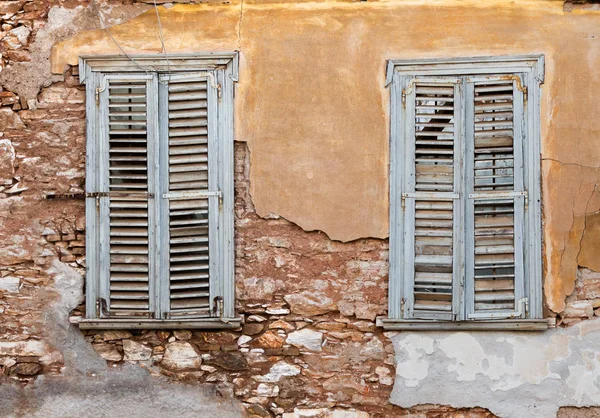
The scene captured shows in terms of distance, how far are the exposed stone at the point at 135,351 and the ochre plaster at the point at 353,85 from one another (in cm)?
119

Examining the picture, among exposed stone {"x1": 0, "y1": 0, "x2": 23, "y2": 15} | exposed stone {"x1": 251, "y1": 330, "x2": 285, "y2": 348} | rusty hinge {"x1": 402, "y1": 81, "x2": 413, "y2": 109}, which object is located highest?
exposed stone {"x1": 0, "y1": 0, "x2": 23, "y2": 15}

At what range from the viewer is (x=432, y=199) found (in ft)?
20.7

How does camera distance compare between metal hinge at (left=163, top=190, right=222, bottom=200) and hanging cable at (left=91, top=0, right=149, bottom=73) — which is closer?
metal hinge at (left=163, top=190, right=222, bottom=200)

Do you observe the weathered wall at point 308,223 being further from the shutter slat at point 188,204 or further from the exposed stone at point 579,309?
the shutter slat at point 188,204

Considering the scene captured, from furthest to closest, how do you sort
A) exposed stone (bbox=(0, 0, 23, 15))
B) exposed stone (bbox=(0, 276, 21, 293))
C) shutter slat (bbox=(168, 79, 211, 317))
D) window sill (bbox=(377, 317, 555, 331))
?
exposed stone (bbox=(0, 0, 23, 15)), exposed stone (bbox=(0, 276, 21, 293)), shutter slat (bbox=(168, 79, 211, 317)), window sill (bbox=(377, 317, 555, 331))

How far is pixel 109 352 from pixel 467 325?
7.71 ft

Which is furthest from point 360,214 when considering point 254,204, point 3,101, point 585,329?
point 3,101

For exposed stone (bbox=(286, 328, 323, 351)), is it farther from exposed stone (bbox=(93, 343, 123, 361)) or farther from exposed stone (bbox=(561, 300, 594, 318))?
exposed stone (bbox=(561, 300, 594, 318))

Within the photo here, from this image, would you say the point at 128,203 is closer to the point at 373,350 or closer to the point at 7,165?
the point at 7,165

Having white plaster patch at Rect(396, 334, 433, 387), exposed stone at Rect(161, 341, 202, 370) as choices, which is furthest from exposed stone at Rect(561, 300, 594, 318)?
exposed stone at Rect(161, 341, 202, 370)

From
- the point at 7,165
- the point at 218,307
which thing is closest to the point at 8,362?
the point at 7,165

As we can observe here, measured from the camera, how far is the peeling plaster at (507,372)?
6199 mm

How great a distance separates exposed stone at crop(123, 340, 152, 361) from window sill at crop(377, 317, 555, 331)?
154cm

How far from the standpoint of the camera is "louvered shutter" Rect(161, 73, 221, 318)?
6.39 metres
